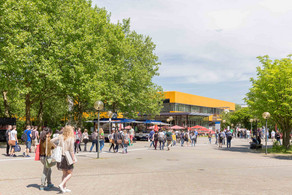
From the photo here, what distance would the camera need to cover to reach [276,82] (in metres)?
23.2

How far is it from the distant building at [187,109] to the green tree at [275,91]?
42787mm

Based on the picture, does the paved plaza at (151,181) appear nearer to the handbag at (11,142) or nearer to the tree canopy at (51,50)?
the handbag at (11,142)

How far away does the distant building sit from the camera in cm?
7188

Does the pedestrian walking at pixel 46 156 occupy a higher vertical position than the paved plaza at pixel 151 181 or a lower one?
higher

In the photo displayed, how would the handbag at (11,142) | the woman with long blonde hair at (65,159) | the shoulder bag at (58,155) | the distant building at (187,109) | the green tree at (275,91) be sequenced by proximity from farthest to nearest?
the distant building at (187,109)
the green tree at (275,91)
the handbag at (11,142)
the woman with long blonde hair at (65,159)
the shoulder bag at (58,155)

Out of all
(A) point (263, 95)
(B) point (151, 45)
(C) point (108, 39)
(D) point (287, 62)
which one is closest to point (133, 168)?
(A) point (263, 95)

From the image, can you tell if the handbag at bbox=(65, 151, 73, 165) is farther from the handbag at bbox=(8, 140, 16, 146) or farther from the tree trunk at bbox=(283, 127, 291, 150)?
the tree trunk at bbox=(283, 127, 291, 150)

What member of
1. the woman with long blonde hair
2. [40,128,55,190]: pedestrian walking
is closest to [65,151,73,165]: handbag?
the woman with long blonde hair

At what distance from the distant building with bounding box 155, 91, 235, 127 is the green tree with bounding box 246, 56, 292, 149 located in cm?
4279

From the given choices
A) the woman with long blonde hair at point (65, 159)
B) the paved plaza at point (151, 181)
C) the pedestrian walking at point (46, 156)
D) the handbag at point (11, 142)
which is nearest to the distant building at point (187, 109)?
the handbag at point (11, 142)

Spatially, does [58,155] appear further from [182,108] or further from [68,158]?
[182,108]

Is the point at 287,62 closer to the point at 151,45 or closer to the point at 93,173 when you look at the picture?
the point at 93,173

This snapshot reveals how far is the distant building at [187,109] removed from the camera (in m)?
71.9

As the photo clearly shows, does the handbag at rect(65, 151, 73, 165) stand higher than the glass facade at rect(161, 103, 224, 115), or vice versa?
the glass facade at rect(161, 103, 224, 115)
